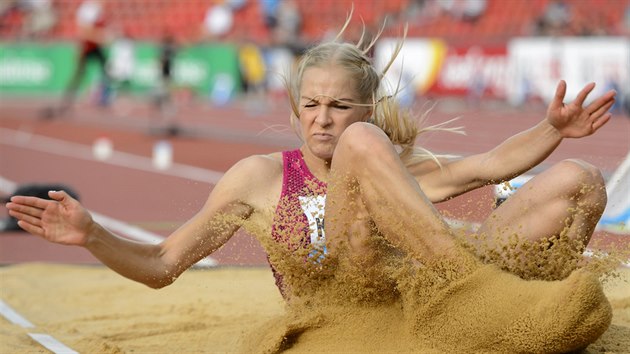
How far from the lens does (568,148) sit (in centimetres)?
1300

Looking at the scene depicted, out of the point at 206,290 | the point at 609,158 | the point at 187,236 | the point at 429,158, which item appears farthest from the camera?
the point at 609,158

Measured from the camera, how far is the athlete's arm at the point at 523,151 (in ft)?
12.2

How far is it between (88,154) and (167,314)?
8717 mm

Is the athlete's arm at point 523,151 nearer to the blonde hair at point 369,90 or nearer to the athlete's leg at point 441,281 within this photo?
the blonde hair at point 369,90

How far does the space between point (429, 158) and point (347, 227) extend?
68 cm

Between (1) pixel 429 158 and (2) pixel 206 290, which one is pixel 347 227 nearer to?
(1) pixel 429 158

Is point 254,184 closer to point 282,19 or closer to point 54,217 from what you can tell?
point 54,217

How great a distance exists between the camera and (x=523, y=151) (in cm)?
383

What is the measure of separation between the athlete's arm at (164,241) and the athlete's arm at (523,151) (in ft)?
2.22

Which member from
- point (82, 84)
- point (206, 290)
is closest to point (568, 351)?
point (206, 290)

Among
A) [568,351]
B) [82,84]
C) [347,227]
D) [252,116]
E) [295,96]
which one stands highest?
[82,84]

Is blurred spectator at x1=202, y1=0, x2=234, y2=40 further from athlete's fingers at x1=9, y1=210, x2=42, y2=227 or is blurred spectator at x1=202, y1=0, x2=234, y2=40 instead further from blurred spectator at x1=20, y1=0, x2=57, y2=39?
athlete's fingers at x1=9, y1=210, x2=42, y2=227

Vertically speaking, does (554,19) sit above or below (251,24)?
below

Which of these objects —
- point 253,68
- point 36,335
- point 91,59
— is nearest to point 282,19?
point 253,68
